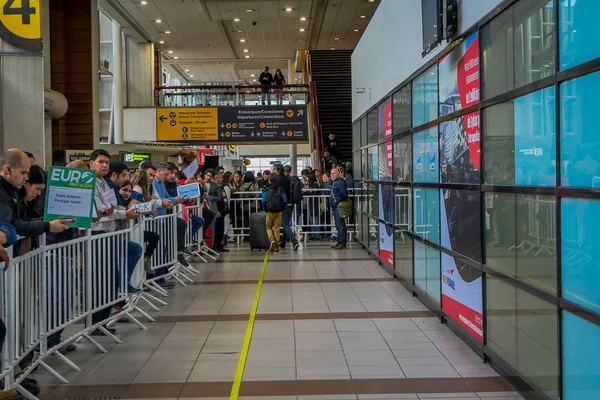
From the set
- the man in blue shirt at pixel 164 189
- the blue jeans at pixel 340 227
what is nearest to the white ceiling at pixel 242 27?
the blue jeans at pixel 340 227

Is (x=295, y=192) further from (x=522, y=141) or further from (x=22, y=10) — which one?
(x=522, y=141)

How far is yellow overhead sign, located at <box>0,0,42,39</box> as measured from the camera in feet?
31.4

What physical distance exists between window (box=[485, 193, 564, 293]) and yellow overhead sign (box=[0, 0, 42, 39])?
8034 millimetres

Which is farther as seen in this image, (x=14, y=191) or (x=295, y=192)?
(x=295, y=192)

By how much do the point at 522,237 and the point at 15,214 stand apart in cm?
350

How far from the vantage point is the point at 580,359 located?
129 inches

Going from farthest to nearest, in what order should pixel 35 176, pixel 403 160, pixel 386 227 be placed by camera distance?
pixel 386 227
pixel 403 160
pixel 35 176

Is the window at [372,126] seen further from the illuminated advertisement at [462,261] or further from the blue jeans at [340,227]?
the illuminated advertisement at [462,261]

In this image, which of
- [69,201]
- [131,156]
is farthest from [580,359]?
[131,156]

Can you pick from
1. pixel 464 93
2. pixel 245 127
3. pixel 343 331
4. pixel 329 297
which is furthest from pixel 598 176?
pixel 245 127

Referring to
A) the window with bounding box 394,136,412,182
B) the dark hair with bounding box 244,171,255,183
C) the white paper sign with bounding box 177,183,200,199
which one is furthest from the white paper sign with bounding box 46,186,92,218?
the dark hair with bounding box 244,171,255,183

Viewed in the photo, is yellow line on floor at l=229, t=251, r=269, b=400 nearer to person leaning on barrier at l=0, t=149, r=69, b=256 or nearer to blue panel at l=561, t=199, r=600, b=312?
person leaning on barrier at l=0, t=149, r=69, b=256

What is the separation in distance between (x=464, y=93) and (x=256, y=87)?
46.3 feet

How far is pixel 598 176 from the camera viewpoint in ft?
9.82
